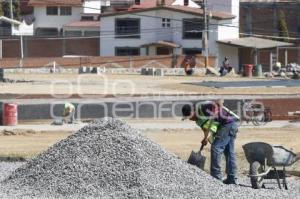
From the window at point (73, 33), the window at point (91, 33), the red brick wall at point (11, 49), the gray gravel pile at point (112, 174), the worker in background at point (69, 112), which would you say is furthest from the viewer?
the window at point (73, 33)

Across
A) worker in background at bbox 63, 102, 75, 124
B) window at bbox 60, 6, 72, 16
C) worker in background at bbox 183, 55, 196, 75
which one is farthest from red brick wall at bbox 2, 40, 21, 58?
worker in background at bbox 63, 102, 75, 124

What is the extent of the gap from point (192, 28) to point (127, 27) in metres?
6.47

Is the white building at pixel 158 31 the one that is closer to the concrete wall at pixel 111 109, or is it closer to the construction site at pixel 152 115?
the construction site at pixel 152 115

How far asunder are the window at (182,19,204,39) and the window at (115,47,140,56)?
16.5 ft

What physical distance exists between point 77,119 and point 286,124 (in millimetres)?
7820

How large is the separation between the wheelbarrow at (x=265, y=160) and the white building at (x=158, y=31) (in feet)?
206

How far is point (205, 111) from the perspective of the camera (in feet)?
45.1

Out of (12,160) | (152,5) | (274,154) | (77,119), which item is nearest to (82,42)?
(152,5)

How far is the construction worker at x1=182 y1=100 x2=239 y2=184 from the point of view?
1373 cm

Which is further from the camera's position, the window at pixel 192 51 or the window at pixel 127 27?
the window at pixel 127 27

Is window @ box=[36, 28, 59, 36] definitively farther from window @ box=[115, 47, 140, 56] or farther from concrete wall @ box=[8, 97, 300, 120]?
concrete wall @ box=[8, 97, 300, 120]

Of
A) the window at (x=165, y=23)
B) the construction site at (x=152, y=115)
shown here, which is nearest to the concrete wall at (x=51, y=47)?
the construction site at (x=152, y=115)

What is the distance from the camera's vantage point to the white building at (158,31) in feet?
252

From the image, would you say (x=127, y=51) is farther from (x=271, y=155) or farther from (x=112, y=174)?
(x=112, y=174)
